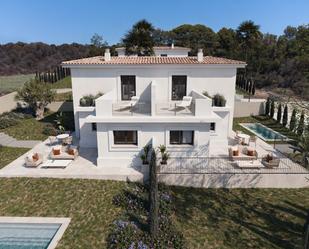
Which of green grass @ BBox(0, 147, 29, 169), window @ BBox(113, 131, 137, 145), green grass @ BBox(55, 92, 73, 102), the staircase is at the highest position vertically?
green grass @ BBox(55, 92, 73, 102)

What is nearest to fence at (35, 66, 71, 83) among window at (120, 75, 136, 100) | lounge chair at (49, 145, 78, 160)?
window at (120, 75, 136, 100)

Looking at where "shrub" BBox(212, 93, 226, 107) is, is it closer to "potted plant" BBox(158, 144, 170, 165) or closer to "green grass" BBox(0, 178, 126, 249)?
"potted plant" BBox(158, 144, 170, 165)

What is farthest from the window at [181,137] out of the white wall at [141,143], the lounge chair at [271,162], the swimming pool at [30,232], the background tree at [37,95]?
the background tree at [37,95]

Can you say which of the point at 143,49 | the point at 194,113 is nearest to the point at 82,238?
the point at 194,113

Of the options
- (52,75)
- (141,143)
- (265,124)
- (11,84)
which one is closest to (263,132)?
(265,124)

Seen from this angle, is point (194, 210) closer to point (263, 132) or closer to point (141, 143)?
point (141, 143)

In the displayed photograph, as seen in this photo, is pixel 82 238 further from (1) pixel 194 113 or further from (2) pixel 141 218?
(1) pixel 194 113

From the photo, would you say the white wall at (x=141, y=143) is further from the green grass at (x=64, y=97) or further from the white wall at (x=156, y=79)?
the green grass at (x=64, y=97)
